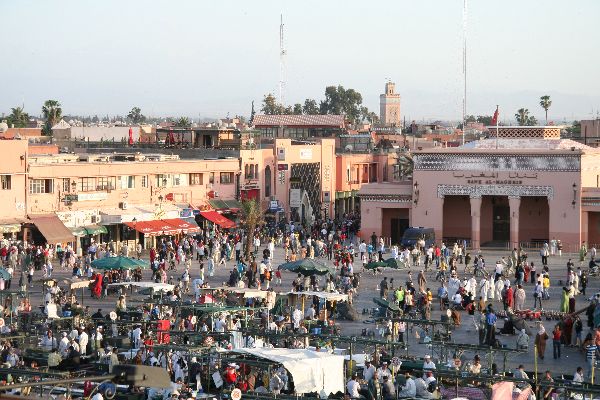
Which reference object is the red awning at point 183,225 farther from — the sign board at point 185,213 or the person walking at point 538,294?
the person walking at point 538,294

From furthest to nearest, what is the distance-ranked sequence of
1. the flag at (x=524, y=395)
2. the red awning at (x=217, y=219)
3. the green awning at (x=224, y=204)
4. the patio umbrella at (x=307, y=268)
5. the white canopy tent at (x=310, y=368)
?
the green awning at (x=224, y=204) < the red awning at (x=217, y=219) < the patio umbrella at (x=307, y=268) < the white canopy tent at (x=310, y=368) < the flag at (x=524, y=395)

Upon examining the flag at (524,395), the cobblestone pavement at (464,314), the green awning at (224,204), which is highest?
the green awning at (224,204)

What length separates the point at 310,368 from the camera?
23.1 metres

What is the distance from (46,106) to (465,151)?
191 feet

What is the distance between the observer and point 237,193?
61.8 metres

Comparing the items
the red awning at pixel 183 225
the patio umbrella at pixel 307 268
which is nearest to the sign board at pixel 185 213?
the red awning at pixel 183 225

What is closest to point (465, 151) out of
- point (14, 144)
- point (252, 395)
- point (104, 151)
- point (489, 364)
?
point (14, 144)

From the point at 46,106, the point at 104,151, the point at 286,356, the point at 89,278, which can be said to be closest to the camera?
the point at 286,356

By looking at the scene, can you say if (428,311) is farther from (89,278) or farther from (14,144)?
(14,144)

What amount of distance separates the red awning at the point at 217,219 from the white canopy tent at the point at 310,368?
33.6 metres

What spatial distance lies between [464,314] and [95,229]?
1997 cm

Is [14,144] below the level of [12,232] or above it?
above

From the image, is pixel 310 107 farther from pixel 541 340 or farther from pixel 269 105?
pixel 541 340

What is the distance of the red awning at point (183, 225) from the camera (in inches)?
2131
